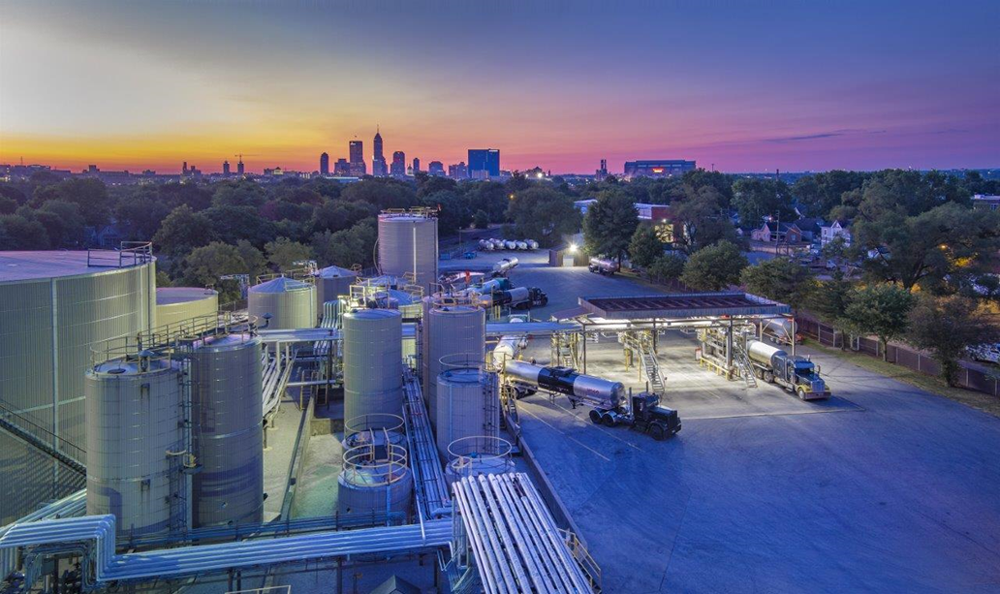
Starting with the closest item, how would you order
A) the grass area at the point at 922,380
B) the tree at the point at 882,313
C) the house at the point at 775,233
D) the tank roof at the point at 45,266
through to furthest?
the tank roof at the point at 45,266 → the grass area at the point at 922,380 → the tree at the point at 882,313 → the house at the point at 775,233

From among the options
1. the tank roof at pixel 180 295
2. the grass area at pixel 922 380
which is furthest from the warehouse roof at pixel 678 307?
the tank roof at pixel 180 295

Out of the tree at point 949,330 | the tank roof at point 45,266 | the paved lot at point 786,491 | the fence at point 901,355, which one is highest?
the tank roof at point 45,266

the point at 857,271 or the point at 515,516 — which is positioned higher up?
the point at 857,271

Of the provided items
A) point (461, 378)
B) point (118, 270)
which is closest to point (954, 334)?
point (461, 378)

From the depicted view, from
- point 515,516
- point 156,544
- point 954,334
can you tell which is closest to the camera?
point 515,516

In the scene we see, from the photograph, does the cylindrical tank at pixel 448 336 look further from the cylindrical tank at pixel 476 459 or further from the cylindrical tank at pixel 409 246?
the cylindrical tank at pixel 409 246

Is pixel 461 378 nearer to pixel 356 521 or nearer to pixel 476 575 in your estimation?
pixel 356 521
